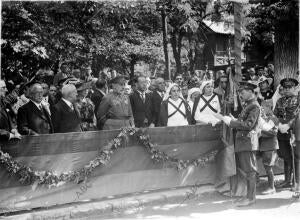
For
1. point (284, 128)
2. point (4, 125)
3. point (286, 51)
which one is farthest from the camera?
point (286, 51)

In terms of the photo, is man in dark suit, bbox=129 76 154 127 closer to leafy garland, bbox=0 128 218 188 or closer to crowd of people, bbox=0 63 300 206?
crowd of people, bbox=0 63 300 206

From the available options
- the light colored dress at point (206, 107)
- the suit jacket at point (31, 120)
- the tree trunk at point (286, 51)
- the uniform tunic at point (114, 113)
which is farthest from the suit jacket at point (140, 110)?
the tree trunk at point (286, 51)

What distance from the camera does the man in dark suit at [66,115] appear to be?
6211 mm

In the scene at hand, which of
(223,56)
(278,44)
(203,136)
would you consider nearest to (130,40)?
(278,44)

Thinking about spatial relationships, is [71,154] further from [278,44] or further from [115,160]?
[278,44]

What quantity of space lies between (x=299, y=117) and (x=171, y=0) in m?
6.01

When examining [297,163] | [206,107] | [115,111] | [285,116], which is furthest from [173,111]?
[297,163]

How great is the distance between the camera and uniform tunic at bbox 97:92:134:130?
6.73 meters

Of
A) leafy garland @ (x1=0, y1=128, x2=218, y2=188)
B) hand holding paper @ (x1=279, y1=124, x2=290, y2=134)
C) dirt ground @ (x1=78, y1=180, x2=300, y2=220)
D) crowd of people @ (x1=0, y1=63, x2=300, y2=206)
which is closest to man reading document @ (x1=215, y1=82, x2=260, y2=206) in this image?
crowd of people @ (x1=0, y1=63, x2=300, y2=206)

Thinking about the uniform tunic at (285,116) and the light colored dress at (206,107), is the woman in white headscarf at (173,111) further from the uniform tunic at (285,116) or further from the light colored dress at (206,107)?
the uniform tunic at (285,116)

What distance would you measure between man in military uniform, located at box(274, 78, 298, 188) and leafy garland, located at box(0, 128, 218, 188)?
142 centimetres

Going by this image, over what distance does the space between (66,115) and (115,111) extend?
2.89ft

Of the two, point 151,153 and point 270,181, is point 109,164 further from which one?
point 270,181

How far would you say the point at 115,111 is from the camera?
6.75 metres
